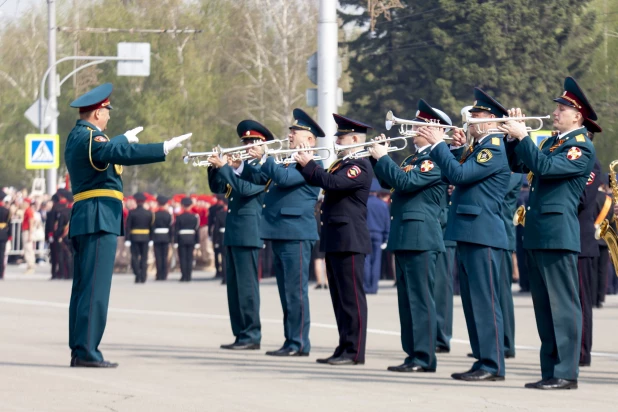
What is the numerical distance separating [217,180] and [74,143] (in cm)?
199

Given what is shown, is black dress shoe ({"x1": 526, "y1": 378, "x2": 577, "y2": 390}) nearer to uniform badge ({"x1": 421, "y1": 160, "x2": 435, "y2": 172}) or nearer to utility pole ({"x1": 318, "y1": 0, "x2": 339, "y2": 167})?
uniform badge ({"x1": 421, "y1": 160, "x2": 435, "y2": 172})

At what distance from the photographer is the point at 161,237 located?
27016mm

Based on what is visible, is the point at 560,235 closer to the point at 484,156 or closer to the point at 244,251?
the point at 484,156

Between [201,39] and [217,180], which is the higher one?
[201,39]

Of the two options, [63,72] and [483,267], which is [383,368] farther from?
[63,72]

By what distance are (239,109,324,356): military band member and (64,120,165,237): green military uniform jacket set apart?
1.86 metres

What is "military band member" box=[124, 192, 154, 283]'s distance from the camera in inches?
1033

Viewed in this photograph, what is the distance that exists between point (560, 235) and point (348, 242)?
2410 mm

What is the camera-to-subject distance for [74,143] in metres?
11.1


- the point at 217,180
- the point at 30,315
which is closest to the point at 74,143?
the point at 217,180

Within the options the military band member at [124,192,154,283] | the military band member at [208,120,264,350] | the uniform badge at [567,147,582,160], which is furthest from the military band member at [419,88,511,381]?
the military band member at [124,192,154,283]

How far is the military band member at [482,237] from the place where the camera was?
10547mm

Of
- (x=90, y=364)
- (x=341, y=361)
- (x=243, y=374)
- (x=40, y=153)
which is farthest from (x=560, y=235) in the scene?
(x=40, y=153)

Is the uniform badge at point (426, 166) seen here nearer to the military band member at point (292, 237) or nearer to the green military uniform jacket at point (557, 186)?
the green military uniform jacket at point (557, 186)
